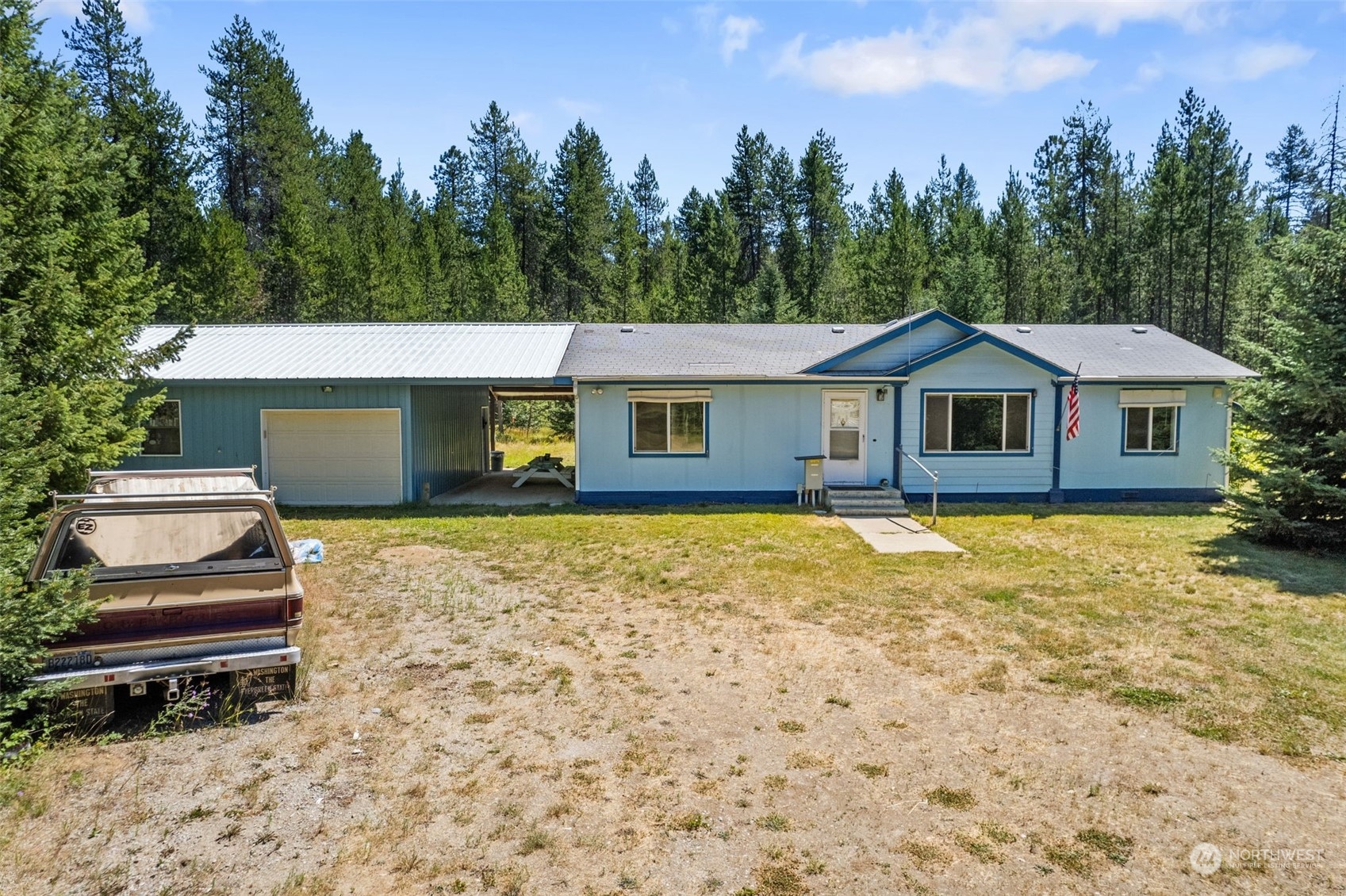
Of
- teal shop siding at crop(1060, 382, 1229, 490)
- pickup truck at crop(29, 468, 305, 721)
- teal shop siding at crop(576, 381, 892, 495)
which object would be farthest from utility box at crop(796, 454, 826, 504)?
pickup truck at crop(29, 468, 305, 721)

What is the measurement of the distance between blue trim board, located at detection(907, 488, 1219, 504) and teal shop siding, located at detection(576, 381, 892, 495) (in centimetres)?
125

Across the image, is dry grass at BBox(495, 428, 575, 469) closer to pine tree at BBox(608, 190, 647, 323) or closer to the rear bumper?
pine tree at BBox(608, 190, 647, 323)

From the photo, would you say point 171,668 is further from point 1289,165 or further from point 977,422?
point 1289,165

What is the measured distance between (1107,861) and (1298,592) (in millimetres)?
7416

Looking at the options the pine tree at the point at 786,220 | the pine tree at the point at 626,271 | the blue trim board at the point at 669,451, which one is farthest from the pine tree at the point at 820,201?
the blue trim board at the point at 669,451

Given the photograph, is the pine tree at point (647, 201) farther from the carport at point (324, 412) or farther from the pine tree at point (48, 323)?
the pine tree at point (48, 323)

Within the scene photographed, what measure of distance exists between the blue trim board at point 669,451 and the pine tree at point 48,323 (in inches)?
313

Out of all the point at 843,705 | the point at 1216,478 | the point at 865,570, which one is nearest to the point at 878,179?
the point at 1216,478

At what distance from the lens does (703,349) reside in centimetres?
1672

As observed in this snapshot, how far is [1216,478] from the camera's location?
51.9 ft

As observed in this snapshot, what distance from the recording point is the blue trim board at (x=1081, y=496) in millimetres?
15453

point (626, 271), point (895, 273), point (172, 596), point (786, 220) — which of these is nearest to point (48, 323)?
point (172, 596)

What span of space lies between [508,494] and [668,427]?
171 inches

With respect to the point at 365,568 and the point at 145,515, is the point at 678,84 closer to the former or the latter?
the point at 365,568
